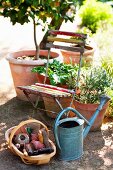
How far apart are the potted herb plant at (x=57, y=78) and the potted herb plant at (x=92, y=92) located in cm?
15

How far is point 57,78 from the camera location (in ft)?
16.3

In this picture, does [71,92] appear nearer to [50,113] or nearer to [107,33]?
[50,113]

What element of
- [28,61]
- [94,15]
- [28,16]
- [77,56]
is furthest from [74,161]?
[94,15]

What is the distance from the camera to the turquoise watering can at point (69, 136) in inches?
157

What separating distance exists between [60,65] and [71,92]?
104 cm

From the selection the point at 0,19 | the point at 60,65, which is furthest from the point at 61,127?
the point at 0,19

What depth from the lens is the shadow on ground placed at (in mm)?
4004

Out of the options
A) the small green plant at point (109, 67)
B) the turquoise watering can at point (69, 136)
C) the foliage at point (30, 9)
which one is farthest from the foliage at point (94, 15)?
the turquoise watering can at point (69, 136)

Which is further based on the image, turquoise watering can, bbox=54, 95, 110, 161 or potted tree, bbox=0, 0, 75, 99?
potted tree, bbox=0, 0, 75, 99

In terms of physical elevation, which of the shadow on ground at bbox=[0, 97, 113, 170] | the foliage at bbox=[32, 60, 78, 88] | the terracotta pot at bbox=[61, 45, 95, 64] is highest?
the foliage at bbox=[32, 60, 78, 88]

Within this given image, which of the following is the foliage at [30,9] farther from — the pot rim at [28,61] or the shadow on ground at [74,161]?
the shadow on ground at [74,161]

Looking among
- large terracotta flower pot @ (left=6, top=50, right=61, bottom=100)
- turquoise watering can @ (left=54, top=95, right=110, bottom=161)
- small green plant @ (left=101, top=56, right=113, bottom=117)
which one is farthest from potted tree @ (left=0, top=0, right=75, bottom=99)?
turquoise watering can @ (left=54, top=95, right=110, bottom=161)

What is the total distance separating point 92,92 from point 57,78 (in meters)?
0.50

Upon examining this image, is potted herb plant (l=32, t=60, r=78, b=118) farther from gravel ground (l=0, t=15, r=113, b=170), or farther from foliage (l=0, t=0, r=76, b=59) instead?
foliage (l=0, t=0, r=76, b=59)
